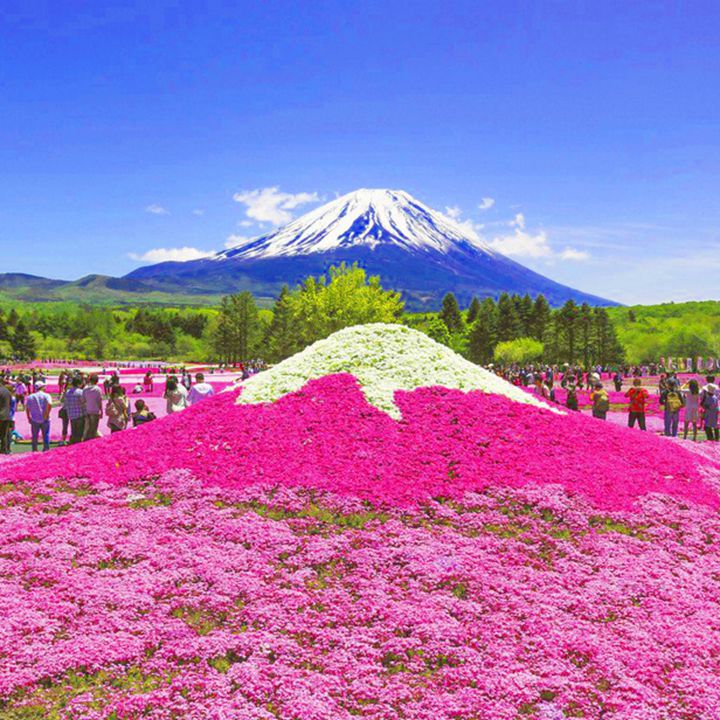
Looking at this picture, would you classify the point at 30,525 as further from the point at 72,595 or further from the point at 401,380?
the point at 401,380

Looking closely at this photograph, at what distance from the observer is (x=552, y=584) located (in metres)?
8.50

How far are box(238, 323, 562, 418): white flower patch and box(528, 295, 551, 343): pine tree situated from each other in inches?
3884

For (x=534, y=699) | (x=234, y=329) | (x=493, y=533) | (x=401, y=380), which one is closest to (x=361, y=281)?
(x=234, y=329)

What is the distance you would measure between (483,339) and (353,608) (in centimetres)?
10544

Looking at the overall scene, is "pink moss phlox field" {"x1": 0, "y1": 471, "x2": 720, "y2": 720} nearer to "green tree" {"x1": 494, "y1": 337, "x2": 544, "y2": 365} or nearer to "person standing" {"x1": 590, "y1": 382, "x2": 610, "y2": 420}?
"person standing" {"x1": 590, "y1": 382, "x2": 610, "y2": 420}

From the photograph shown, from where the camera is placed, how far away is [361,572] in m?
8.76

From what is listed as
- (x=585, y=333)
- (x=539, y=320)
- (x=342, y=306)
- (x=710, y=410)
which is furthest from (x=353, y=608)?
(x=539, y=320)

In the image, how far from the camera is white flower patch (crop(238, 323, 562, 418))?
17.2m

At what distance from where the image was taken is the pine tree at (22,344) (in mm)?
120188

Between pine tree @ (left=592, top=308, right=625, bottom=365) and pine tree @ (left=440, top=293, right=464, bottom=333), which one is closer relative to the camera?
pine tree @ (left=592, top=308, right=625, bottom=365)

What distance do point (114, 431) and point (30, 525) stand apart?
7566 mm

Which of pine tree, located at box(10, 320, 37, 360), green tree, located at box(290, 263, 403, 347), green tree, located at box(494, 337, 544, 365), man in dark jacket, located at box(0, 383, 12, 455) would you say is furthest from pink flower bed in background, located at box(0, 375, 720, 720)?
pine tree, located at box(10, 320, 37, 360)

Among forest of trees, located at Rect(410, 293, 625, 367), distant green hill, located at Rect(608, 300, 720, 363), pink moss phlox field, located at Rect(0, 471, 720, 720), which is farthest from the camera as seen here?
distant green hill, located at Rect(608, 300, 720, 363)

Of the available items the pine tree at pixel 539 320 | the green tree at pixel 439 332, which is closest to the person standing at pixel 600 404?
the green tree at pixel 439 332
